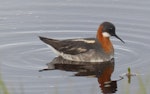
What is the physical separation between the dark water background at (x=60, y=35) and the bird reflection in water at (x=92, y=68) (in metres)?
0.15

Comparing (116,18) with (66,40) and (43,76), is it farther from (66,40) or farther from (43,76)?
(43,76)

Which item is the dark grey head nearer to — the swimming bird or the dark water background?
the swimming bird

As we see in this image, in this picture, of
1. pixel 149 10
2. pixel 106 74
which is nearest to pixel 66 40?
pixel 106 74

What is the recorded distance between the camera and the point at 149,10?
16.4 meters

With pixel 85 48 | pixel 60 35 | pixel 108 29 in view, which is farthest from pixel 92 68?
pixel 60 35

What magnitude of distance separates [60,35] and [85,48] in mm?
1007

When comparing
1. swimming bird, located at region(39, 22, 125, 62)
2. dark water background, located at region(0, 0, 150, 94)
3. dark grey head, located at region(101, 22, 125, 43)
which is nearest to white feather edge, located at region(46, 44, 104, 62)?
swimming bird, located at region(39, 22, 125, 62)

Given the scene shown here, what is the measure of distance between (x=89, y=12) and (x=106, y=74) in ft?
11.7

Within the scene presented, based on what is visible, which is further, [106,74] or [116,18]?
[116,18]

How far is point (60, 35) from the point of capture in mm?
15203

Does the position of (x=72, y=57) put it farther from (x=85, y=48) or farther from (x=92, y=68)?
(x=92, y=68)

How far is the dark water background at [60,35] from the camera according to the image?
1220cm

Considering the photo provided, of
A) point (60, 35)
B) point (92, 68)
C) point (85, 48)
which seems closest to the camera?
point (92, 68)

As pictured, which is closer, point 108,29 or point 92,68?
point 92,68
